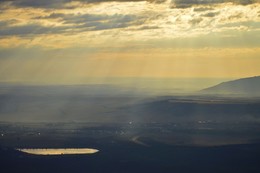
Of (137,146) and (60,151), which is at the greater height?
(60,151)

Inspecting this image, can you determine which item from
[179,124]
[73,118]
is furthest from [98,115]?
[179,124]

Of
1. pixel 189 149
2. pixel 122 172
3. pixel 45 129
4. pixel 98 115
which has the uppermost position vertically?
pixel 122 172

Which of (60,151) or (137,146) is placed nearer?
(60,151)

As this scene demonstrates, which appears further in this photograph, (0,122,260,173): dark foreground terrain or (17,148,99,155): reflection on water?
(17,148,99,155): reflection on water

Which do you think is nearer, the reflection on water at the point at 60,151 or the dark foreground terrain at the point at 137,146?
the dark foreground terrain at the point at 137,146

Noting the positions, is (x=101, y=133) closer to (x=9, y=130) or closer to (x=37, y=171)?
(x=9, y=130)
